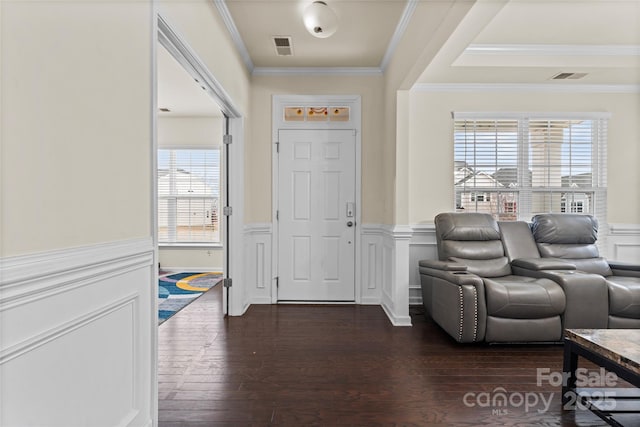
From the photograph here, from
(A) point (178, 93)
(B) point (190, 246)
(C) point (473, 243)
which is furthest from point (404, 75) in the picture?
(B) point (190, 246)

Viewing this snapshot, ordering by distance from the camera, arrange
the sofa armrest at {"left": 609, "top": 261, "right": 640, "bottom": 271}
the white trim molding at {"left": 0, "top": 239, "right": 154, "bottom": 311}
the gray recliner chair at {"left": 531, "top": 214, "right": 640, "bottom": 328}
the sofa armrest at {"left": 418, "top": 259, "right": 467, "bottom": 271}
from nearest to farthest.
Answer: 1. the white trim molding at {"left": 0, "top": 239, "right": 154, "bottom": 311}
2. the sofa armrest at {"left": 418, "top": 259, "right": 467, "bottom": 271}
3. the sofa armrest at {"left": 609, "top": 261, "right": 640, "bottom": 271}
4. the gray recliner chair at {"left": 531, "top": 214, "right": 640, "bottom": 328}

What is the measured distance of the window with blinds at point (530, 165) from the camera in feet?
13.5

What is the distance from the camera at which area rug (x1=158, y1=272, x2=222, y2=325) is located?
12.6ft

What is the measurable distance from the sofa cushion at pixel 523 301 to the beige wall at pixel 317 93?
1555 millimetres

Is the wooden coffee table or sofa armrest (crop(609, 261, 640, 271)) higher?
sofa armrest (crop(609, 261, 640, 271))

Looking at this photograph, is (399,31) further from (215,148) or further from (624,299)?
(215,148)

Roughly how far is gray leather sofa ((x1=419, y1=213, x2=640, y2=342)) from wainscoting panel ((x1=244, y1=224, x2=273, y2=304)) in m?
1.75

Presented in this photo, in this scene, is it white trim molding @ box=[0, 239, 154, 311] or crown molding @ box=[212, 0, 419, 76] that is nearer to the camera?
white trim molding @ box=[0, 239, 154, 311]

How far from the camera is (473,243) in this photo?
140 inches

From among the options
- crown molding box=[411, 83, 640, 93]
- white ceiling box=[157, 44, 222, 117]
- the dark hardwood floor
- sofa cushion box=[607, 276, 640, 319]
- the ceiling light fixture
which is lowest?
the dark hardwood floor

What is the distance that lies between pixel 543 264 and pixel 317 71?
10.0ft

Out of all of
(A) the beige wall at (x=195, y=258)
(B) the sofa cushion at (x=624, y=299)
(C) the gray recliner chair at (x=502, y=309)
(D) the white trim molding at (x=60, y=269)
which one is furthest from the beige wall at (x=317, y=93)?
(D) the white trim molding at (x=60, y=269)

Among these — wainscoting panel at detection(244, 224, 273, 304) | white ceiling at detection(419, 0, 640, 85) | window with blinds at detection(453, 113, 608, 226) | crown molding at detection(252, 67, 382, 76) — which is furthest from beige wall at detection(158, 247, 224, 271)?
white ceiling at detection(419, 0, 640, 85)

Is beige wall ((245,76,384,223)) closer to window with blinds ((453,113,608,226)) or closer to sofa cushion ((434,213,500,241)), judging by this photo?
sofa cushion ((434,213,500,241))
